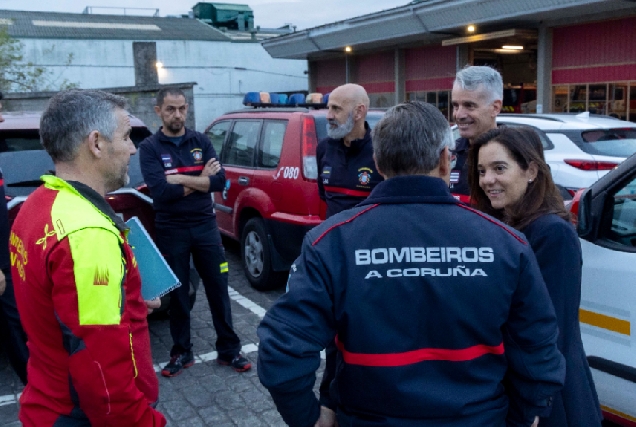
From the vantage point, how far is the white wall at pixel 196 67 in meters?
33.9

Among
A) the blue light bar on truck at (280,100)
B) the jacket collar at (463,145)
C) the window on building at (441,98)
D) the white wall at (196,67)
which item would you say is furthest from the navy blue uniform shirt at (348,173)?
the white wall at (196,67)

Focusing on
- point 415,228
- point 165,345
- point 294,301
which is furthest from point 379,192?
point 165,345

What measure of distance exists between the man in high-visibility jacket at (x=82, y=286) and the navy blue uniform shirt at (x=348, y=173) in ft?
6.61

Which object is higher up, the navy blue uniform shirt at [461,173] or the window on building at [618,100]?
the window on building at [618,100]

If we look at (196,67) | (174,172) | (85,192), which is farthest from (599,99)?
(196,67)

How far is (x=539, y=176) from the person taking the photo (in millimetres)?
2295

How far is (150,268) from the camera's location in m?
2.40

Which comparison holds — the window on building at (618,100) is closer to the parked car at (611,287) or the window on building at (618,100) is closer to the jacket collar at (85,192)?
the parked car at (611,287)

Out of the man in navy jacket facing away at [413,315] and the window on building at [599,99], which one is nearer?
the man in navy jacket facing away at [413,315]

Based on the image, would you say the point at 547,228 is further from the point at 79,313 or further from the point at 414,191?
the point at 79,313

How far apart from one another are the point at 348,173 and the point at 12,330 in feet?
7.28

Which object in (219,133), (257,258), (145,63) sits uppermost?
(145,63)

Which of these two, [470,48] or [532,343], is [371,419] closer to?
[532,343]

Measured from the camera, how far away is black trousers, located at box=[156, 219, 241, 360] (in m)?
4.29
